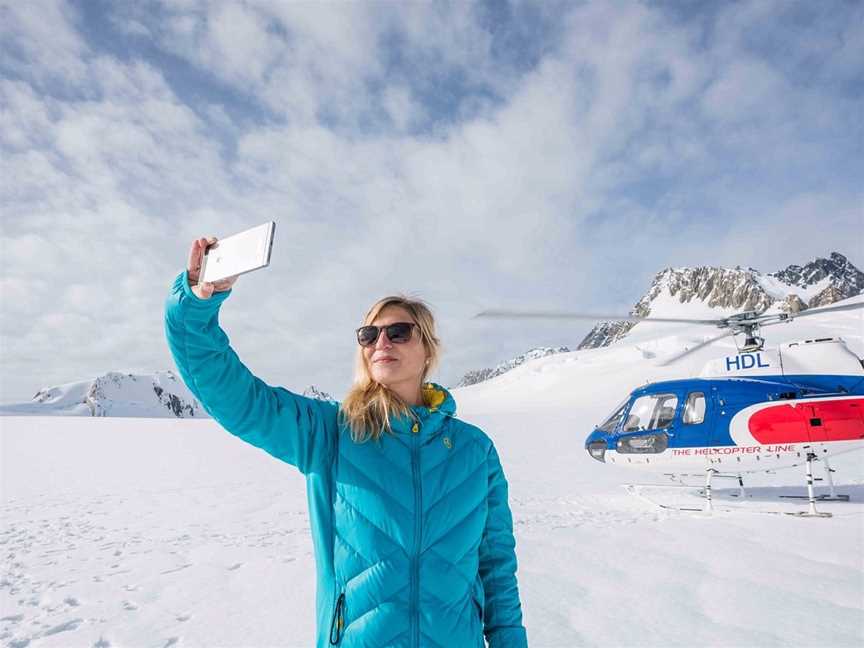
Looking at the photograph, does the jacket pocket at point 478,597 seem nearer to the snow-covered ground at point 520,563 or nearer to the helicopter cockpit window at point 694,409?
the snow-covered ground at point 520,563

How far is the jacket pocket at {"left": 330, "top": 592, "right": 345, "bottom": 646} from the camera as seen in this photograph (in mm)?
1729

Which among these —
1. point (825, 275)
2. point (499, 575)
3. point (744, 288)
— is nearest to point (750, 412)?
point (499, 575)

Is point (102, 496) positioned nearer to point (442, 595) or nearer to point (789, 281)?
point (442, 595)

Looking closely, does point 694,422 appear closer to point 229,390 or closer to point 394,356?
point 394,356

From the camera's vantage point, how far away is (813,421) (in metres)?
7.59

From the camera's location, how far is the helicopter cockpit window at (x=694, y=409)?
8164 mm

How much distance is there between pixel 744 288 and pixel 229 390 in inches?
5751

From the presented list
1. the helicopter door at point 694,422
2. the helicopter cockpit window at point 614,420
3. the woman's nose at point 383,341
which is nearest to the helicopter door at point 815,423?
the helicopter door at point 694,422

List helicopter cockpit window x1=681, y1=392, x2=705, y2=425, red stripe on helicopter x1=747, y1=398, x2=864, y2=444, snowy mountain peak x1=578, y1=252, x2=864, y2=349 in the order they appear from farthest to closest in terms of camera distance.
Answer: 1. snowy mountain peak x1=578, y1=252, x2=864, y2=349
2. helicopter cockpit window x1=681, y1=392, x2=705, y2=425
3. red stripe on helicopter x1=747, y1=398, x2=864, y2=444

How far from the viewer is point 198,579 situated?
4719 mm

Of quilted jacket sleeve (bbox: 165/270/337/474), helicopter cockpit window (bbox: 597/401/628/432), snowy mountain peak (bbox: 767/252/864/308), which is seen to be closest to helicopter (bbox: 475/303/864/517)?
helicopter cockpit window (bbox: 597/401/628/432)

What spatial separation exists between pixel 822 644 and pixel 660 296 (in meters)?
175

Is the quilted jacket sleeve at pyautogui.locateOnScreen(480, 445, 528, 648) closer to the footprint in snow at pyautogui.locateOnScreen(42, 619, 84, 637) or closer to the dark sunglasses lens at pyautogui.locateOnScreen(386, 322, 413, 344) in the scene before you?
the dark sunglasses lens at pyautogui.locateOnScreen(386, 322, 413, 344)

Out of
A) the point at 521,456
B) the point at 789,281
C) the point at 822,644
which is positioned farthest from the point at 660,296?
the point at 822,644
